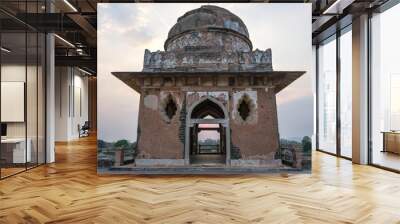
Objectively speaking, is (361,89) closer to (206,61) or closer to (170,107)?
(206,61)

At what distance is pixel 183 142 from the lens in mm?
7074

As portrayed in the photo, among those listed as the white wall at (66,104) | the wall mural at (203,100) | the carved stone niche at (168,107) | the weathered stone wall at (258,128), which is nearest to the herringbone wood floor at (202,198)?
the wall mural at (203,100)

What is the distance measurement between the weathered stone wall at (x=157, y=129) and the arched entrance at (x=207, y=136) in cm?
26

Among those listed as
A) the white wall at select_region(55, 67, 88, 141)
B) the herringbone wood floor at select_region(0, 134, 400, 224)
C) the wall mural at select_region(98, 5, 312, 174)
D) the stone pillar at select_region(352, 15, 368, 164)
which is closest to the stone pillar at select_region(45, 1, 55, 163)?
the herringbone wood floor at select_region(0, 134, 400, 224)

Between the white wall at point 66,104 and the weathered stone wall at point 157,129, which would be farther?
the white wall at point 66,104

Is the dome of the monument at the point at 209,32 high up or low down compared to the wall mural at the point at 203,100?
up

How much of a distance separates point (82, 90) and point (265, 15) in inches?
573

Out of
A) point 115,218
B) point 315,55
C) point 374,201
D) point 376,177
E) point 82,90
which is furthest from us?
point 82,90

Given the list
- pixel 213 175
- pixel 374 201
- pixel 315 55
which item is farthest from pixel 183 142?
pixel 315 55

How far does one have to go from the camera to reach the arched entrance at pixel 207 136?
279 inches

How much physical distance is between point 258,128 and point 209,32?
8.11ft

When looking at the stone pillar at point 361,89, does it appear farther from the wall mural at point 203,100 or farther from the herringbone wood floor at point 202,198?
the wall mural at point 203,100

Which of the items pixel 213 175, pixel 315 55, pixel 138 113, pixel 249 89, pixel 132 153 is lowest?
pixel 213 175

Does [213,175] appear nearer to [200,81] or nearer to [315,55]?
[200,81]
